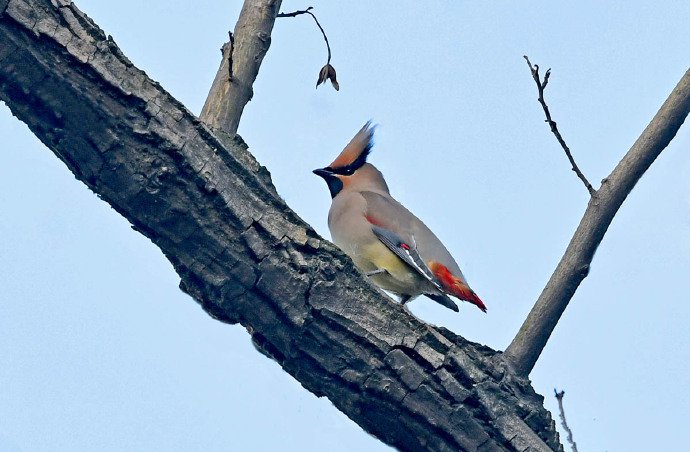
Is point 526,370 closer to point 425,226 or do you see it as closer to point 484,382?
point 484,382

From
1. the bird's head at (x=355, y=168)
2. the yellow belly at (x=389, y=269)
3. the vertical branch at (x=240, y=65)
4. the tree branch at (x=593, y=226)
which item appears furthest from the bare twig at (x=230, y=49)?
the bird's head at (x=355, y=168)

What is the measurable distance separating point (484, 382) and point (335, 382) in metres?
0.44

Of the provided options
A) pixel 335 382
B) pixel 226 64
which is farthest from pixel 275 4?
pixel 335 382

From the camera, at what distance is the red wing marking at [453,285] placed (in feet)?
15.9

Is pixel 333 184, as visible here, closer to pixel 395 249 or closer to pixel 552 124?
pixel 395 249

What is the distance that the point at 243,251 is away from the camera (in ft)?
9.95

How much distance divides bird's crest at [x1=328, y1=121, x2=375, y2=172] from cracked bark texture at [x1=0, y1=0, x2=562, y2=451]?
2848mm

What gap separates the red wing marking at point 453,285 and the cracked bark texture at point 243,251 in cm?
169

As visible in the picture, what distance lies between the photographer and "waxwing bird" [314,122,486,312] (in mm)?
4965

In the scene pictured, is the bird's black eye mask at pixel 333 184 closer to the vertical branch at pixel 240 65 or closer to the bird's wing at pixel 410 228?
the bird's wing at pixel 410 228

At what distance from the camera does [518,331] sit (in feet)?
10.8

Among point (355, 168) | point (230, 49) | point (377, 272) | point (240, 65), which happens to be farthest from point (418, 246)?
point (230, 49)

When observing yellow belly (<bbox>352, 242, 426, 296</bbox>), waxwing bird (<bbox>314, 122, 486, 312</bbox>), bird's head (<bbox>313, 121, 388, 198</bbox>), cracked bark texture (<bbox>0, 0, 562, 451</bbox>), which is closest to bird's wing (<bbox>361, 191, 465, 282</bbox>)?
waxwing bird (<bbox>314, 122, 486, 312</bbox>)

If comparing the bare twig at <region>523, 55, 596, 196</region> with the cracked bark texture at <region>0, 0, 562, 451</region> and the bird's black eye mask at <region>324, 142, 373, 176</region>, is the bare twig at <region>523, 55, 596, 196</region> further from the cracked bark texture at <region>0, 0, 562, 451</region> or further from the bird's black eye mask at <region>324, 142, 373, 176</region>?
the bird's black eye mask at <region>324, 142, 373, 176</region>
